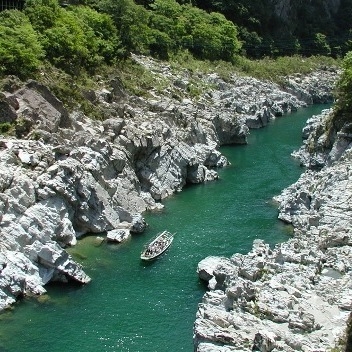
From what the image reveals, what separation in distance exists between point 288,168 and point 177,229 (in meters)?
23.0

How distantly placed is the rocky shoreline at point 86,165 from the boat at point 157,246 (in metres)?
2.69

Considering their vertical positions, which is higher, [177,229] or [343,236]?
[343,236]

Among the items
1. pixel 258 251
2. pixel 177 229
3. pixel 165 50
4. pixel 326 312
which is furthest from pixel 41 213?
pixel 165 50

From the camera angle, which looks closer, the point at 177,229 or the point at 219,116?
the point at 177,229

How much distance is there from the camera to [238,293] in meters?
32.3

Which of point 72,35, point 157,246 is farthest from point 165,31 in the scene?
point 157,246

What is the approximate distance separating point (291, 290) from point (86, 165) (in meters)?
22.1

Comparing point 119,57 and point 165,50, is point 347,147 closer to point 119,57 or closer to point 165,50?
point 119,57

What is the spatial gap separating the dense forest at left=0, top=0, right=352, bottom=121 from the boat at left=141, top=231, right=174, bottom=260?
2148 centimetres

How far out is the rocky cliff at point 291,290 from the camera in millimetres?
28438

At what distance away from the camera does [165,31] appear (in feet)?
300

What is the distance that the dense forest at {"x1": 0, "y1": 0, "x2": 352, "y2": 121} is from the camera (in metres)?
60.2

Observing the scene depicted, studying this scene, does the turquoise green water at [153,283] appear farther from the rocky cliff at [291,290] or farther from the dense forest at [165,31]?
the dense forest at [165,31]

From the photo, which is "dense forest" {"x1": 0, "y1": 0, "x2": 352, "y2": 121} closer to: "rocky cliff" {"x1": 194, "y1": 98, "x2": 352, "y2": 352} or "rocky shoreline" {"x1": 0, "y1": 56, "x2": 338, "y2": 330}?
"rocky shoreline" {"x1": 0, "y1": 56, "x2": 338, "y2": 330}
